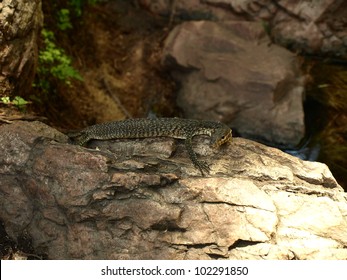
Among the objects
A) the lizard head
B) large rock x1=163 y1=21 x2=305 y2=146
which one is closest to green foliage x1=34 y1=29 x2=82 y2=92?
large rock x1=163 y1=21 x2=305 y2=146

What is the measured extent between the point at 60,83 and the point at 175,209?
478 cm

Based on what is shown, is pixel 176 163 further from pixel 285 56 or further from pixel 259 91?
pixel 285 56

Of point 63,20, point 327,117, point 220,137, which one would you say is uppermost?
point 63,20

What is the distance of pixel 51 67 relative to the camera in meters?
8.00

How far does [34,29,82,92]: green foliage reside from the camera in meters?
7.80

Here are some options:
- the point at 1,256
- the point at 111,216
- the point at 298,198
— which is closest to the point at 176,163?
the point at 111,216

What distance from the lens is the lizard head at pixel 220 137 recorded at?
564 centimetres

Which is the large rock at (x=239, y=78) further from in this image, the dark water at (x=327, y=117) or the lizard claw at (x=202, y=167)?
the lizard claw at (x=202, y=167)

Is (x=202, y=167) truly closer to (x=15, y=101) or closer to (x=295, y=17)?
(x=15, y=101)

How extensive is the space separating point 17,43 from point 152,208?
11.1ft

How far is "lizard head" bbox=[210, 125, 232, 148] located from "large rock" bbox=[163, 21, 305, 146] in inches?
112

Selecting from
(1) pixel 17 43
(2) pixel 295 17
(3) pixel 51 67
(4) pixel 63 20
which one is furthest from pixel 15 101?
(2) pixel 295 17

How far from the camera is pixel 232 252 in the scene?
4488 mm

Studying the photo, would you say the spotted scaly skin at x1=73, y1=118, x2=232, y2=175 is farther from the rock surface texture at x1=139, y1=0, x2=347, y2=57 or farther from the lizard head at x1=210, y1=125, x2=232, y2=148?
the rock surface texture at x1=139, y1=0, x2=347, y2=57
